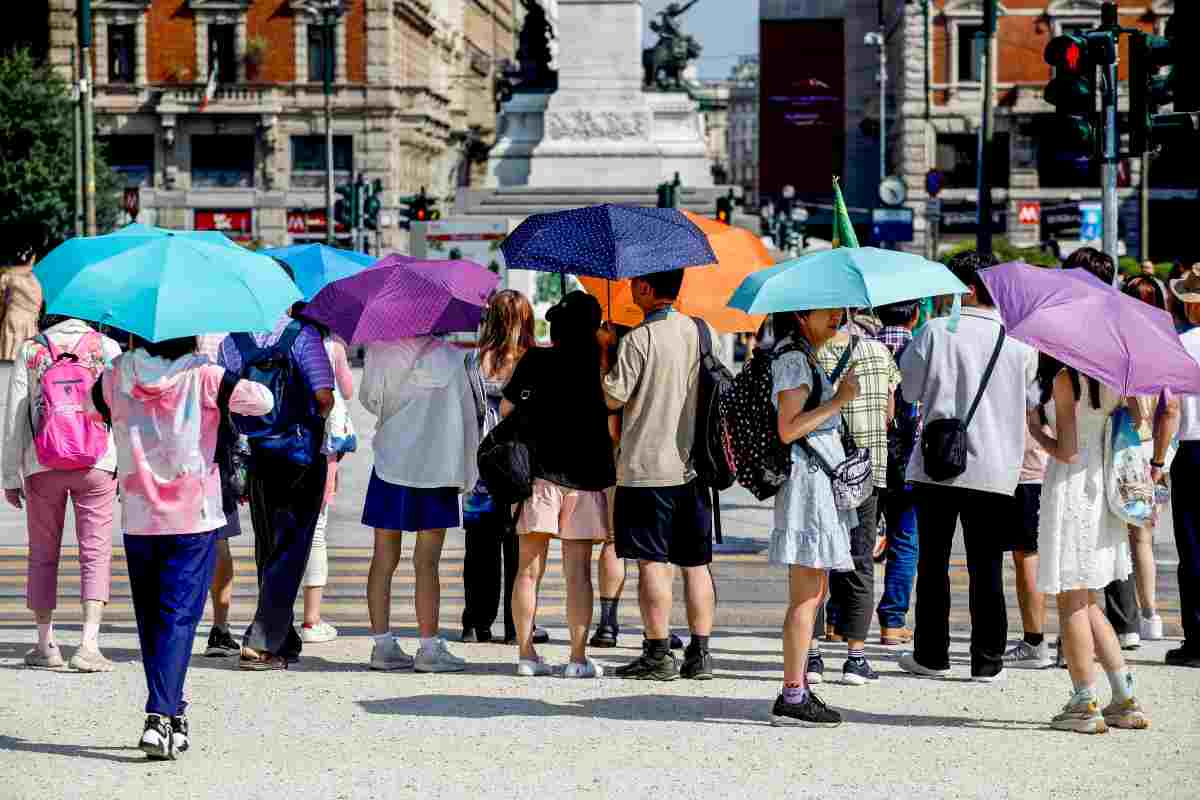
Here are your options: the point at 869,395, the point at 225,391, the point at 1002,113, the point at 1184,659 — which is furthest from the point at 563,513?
the point at 1002,113

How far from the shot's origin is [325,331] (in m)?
10.0

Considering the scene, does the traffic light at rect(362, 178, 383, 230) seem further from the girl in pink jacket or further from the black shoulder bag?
the girl in pink jacket

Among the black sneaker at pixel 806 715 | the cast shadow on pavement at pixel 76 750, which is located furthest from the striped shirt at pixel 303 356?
the black sneaker at pixel 806 715

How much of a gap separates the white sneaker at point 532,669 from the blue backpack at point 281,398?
4.49 feet

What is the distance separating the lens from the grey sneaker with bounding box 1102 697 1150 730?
27.6 ft

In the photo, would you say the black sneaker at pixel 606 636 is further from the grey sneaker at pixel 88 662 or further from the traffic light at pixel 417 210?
the traffic light at pixel 417 210

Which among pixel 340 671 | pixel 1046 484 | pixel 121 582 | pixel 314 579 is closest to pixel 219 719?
pixel 340 671

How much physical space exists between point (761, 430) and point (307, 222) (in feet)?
222

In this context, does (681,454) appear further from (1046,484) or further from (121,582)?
(121,582)

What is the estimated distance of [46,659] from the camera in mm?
9750

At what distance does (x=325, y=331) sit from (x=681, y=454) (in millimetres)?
1933

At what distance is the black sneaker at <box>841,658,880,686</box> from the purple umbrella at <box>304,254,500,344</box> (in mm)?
2334

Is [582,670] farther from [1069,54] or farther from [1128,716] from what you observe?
[1069,54]

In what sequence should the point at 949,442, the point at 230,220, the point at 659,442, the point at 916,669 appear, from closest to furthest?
the point at 949,442 → the point at 659,442 → the point at 916,669 → the point at 230,220
